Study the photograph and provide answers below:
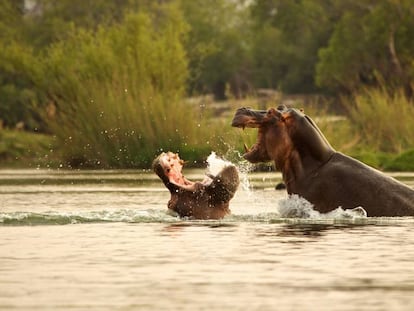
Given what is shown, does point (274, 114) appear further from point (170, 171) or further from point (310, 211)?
point (170, 171)

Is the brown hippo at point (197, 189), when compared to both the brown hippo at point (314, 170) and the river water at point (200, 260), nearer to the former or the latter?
the river water at point (200, 260)

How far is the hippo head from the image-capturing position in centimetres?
1379

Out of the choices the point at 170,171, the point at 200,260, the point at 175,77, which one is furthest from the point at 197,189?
the point at 175,77

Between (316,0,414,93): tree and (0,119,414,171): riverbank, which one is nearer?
(0,119,414,171): riverbank

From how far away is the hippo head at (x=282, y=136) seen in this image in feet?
45.2

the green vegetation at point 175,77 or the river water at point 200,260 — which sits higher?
the green vegetation at point 175,77

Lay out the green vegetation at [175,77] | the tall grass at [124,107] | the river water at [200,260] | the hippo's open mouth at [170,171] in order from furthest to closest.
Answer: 1. the green vegetation at [175,77]
2. the tall grass at [124,107]
3. the hippo's open mouth at [170,171]
4. the river water at [200,260]

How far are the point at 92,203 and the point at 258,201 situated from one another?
1879 mm

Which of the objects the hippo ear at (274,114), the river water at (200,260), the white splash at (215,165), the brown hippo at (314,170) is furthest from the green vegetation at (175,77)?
the hippo ear at (274,114)

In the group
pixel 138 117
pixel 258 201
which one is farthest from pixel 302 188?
pixel 138 117

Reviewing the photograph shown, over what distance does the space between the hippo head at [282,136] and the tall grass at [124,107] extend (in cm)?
1459

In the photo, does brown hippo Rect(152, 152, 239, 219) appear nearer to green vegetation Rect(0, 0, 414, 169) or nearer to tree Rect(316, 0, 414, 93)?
green vegetation Rect(0, 0, 414, 169)

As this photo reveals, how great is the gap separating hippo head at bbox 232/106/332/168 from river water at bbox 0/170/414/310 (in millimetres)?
472

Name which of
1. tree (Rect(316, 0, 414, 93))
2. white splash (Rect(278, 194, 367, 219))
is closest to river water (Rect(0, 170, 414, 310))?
white splash (Rect(278, 194, 367, 219))
